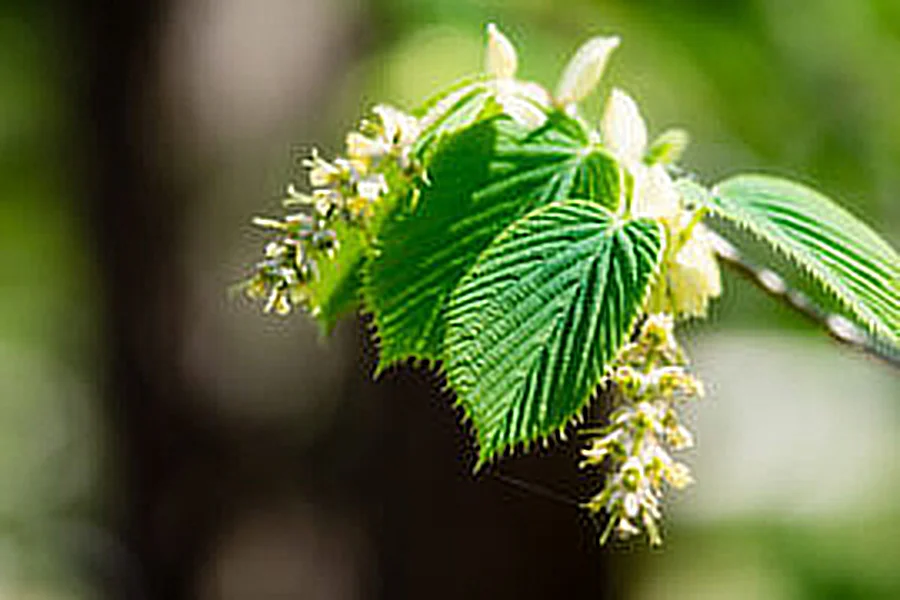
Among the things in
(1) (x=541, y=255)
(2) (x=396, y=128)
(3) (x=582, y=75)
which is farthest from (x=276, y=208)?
(1) (x=541, y=255)

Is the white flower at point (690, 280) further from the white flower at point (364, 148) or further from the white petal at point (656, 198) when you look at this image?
the white flower at point (364, 148)

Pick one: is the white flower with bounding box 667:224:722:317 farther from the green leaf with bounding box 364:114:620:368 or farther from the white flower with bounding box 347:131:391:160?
the white flower with bounding box 347:131:391:160

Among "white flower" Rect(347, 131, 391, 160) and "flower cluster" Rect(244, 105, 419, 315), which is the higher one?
"white flower" Rect(347, 131, 391, 160)

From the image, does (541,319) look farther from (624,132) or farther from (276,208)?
(276,208)

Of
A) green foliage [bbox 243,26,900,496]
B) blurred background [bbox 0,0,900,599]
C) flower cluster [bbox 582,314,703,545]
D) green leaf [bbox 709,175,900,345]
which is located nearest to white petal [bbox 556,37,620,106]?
green foliage [bbox 243,26,900,496]

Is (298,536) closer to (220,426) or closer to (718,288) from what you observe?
(220,426)

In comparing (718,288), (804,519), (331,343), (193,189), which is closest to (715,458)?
(804,519)
